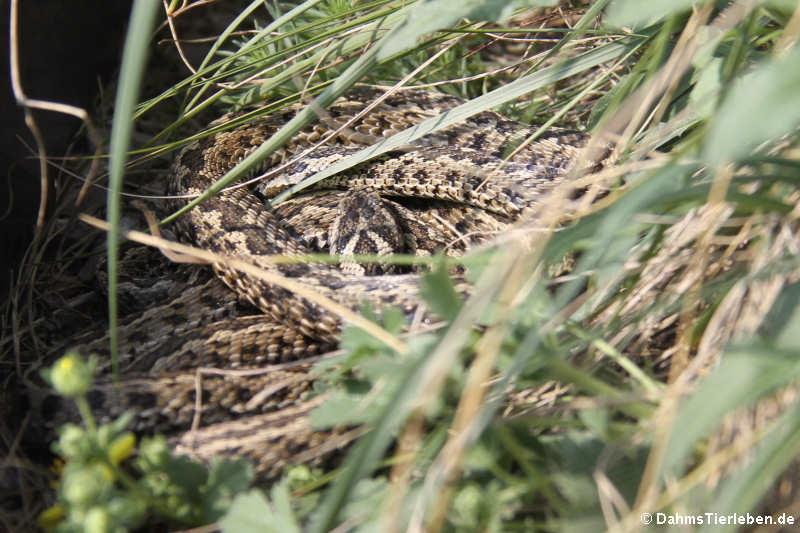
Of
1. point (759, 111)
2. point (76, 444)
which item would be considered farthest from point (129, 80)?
point (759, 111)

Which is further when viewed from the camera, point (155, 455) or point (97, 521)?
point (155, 455)

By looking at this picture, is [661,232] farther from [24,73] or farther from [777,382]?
[24,73]

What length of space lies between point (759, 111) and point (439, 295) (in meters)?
0.93

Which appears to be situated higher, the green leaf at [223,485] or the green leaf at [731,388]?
the green leaf at [731,388]

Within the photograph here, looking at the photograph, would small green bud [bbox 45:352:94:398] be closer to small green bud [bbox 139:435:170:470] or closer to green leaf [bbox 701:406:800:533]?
small green bud [bbox 139:435:170:470]

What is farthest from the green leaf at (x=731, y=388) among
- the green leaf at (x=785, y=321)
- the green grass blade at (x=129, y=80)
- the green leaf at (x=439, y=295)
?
the green grass blade at (x=129, y=80)

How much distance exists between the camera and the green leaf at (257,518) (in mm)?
2021

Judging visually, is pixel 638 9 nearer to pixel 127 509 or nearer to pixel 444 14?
pixel 444 14

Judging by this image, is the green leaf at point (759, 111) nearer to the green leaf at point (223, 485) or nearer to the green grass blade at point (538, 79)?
the green leaf at point (223, 485)

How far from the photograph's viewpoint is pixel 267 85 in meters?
3.99

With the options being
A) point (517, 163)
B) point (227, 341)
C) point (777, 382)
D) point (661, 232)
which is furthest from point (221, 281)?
point (777, 382)

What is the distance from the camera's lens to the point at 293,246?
4113 millimetres

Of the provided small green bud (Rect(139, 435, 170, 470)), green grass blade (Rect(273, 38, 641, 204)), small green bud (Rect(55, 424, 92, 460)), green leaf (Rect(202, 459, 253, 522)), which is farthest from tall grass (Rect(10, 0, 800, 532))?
green grass blade (Rect(273, 38, 641, 204))

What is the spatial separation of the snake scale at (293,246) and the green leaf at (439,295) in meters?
0.68
